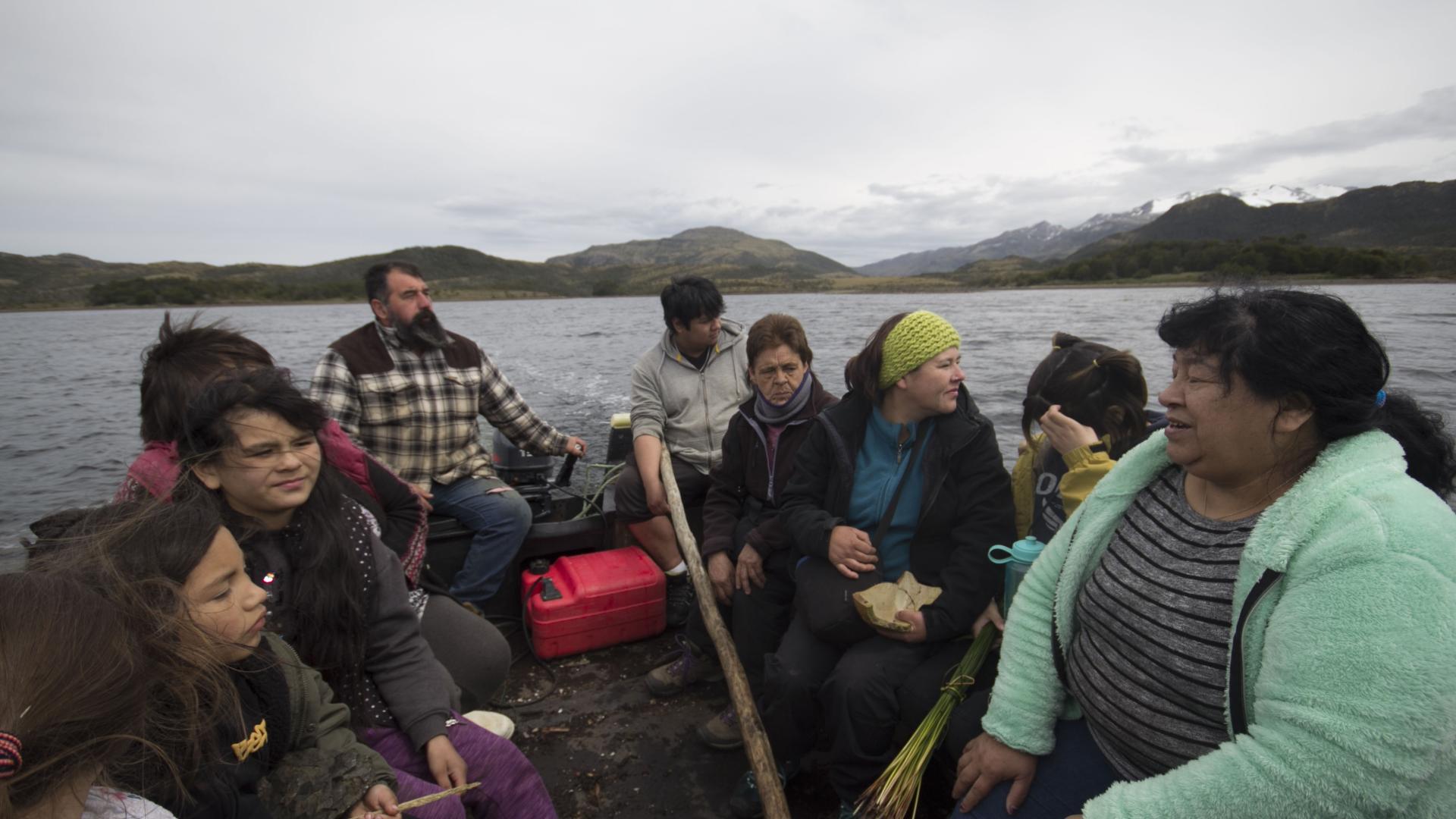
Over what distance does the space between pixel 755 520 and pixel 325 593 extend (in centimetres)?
170

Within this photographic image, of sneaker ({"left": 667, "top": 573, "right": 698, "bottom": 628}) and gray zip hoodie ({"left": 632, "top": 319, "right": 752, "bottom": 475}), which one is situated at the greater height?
gray zip hoodie ({"left": 632, "top": 319, "right": 752, "bottom": 475})

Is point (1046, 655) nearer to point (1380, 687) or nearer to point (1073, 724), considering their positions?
point (1073, 724)

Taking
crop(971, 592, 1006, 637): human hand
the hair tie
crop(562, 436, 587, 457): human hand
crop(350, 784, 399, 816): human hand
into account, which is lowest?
crop(350, 784, 399, 816): human hand

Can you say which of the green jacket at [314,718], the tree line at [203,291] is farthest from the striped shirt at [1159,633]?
the tree line at [203,291]

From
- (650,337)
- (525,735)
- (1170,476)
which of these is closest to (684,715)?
(525,735)

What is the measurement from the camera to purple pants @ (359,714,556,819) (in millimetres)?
1971

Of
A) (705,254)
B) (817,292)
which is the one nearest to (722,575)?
(817,292)

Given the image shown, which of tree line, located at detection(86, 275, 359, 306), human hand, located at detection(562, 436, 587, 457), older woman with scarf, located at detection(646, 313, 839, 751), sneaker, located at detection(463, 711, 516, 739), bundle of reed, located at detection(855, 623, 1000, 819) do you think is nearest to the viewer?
bundle of reed, located at detection(855, 623, 1000, 819)

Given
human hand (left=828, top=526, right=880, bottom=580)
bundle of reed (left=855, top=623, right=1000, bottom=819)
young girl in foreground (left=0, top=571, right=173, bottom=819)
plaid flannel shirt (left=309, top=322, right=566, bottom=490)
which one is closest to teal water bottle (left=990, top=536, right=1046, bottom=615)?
bundle of reed (left=855, top=623, right=1000, bottom=819)

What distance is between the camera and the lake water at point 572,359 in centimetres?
954

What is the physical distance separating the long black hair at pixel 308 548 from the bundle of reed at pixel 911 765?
154 cm

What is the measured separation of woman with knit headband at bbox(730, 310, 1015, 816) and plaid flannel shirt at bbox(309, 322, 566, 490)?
203cm

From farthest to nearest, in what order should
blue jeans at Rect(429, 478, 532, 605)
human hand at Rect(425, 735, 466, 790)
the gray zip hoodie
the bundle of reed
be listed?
the gray zip hoodie, blue jeans at Rect(429, 478, 532, 605), the bundle of reed, human hand at Rect(425, 735, 466, 790)

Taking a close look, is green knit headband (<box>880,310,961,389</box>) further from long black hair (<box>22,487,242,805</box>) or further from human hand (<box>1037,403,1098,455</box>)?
long black hair (<box>22,487,242,805</box>)
